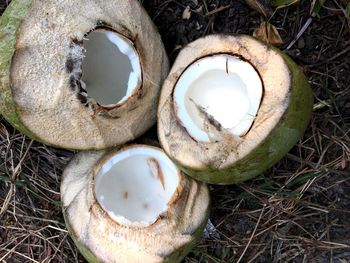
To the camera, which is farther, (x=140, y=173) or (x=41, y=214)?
(x=41, y=214)

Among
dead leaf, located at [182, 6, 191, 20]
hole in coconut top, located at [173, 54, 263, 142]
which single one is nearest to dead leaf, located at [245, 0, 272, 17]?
dead leaf, located at [182, 6, 191, 20]

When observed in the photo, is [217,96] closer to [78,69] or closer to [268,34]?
[268,34]

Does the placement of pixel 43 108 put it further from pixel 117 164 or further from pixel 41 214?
pixel 41 214

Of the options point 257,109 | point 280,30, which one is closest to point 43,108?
point 257,109

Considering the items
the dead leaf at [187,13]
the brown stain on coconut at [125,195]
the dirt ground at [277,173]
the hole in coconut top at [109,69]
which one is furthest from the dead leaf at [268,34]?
the brown stain on coconut at [125,195]

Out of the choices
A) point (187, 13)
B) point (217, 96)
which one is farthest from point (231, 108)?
point (187, 13)

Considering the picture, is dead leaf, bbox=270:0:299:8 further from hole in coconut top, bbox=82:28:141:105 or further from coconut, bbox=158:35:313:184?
hole in coconut top, bbox=82:28:141:105

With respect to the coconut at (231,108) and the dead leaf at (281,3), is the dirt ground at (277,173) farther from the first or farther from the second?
the coconut at (231,108)
